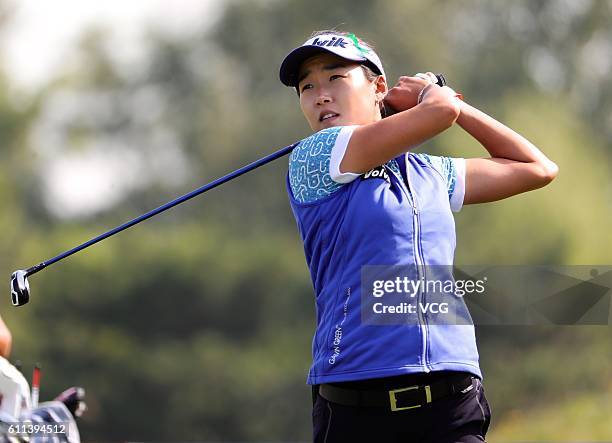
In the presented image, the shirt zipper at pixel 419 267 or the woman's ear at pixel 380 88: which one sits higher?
the woman's ear at pixel 380 88

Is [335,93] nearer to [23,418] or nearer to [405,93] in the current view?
[405,93]

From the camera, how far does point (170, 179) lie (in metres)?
25.2

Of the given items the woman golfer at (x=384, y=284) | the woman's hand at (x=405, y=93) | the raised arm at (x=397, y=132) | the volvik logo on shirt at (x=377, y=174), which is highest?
the woman's hand at (x=405, y=93)

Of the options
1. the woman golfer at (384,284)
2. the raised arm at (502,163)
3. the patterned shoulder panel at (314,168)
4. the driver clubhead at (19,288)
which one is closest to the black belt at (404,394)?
the woman golfer at (384,284)

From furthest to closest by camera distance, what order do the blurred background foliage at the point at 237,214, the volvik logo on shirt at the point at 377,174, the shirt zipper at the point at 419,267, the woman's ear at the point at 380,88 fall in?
the blurred background foliage at the point at 237,214
the woman's ear at the point at 380,88
the volvik logo on shirt at the point at 377,174
the shirt zipper at the point at 419,267

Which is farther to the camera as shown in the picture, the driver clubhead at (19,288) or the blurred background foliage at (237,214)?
the blurred background foliage at (237,214)

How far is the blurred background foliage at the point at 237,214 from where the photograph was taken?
1972 cm

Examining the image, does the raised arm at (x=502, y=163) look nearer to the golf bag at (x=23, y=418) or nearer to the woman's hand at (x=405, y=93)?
the woman's hand at (x=405, y=93)

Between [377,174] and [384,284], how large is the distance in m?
0.31

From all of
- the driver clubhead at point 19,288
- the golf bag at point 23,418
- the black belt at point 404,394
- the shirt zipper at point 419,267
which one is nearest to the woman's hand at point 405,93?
the shirt zipper at point 419,267

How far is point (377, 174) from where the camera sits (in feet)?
11.0

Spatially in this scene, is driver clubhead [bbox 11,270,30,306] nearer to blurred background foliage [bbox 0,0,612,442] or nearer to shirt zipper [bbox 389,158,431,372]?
shirt zipper [bbox 389,158,431,372]

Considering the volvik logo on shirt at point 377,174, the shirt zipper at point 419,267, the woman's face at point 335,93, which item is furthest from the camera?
the woman's face at point 335,93

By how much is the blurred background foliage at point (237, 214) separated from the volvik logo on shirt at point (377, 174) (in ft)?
37.3
